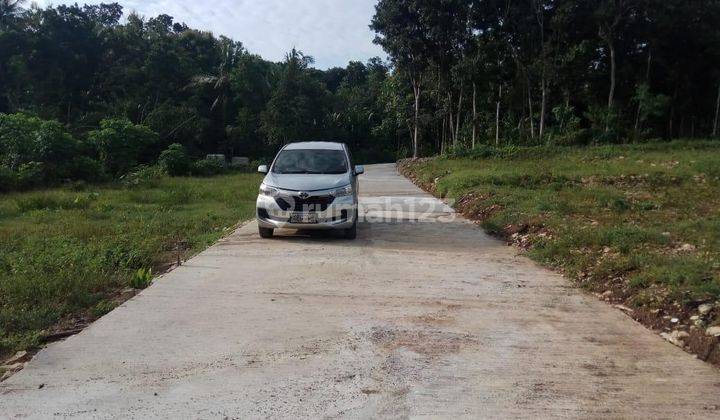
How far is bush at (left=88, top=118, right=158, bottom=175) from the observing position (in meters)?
25.4

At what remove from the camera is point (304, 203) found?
9.52 m

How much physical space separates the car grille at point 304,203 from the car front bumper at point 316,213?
0.05 m

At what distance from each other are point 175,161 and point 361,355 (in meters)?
24.9

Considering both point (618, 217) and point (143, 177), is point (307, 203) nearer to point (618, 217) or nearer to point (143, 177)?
point (618, 217)

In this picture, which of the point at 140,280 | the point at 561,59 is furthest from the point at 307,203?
the point at 561,59

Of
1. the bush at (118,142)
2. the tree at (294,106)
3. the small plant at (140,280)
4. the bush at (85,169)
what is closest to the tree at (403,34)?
the tree at (294,106)

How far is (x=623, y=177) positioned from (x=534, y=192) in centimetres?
438

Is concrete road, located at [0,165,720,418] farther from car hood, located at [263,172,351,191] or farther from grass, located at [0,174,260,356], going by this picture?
car hood, located at [263,172,351,191]

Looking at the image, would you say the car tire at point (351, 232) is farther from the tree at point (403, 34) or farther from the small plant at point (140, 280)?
the tree at point (403, 34)

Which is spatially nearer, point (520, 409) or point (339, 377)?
point (520, 409)

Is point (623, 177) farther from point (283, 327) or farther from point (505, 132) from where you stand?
point (505, 132)

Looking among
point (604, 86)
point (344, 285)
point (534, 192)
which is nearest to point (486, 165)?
point (534, 192)

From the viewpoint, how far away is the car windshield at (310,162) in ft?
34.5

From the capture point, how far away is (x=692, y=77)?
35.8 m
